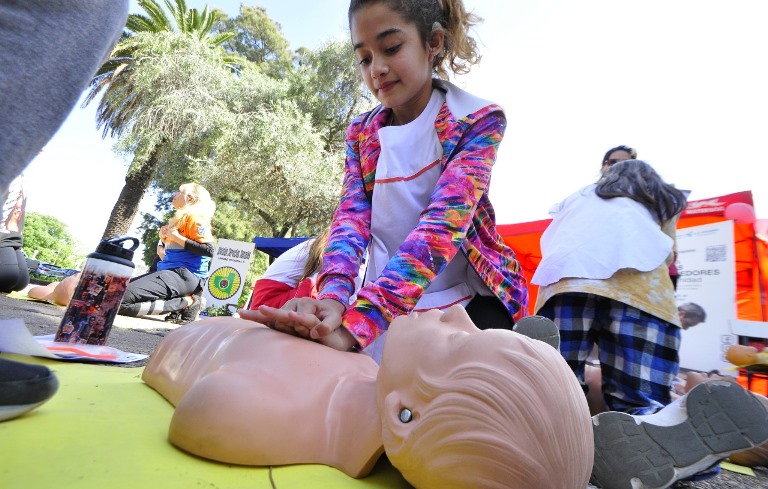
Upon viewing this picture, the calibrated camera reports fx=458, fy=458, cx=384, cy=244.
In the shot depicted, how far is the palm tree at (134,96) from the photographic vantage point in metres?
11.6

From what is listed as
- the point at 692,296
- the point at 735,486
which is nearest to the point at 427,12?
the point at 735,486

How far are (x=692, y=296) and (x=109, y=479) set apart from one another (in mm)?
5117

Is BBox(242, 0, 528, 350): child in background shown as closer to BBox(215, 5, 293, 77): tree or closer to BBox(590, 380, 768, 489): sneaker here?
BBox(590, 380, 768, 489): sneaker

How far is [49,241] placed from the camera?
25.5 m

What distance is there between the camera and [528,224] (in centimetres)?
502

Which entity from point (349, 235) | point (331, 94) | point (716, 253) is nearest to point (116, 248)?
point (349, 235)

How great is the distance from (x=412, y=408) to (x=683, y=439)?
859 millimetres

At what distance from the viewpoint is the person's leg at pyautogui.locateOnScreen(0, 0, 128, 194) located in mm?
670

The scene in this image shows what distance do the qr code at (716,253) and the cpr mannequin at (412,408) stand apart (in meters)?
4.50

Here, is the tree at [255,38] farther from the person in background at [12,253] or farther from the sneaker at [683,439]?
the sneaker at [683,439]

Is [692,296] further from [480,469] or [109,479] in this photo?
[109,479]

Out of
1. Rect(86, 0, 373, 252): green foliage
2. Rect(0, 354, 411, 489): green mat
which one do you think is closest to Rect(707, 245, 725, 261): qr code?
Rect(0, 354, 411, 489): green mat

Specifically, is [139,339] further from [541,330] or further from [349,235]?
[541,330]

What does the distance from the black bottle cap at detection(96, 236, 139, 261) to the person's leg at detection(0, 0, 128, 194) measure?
1.19 meters
